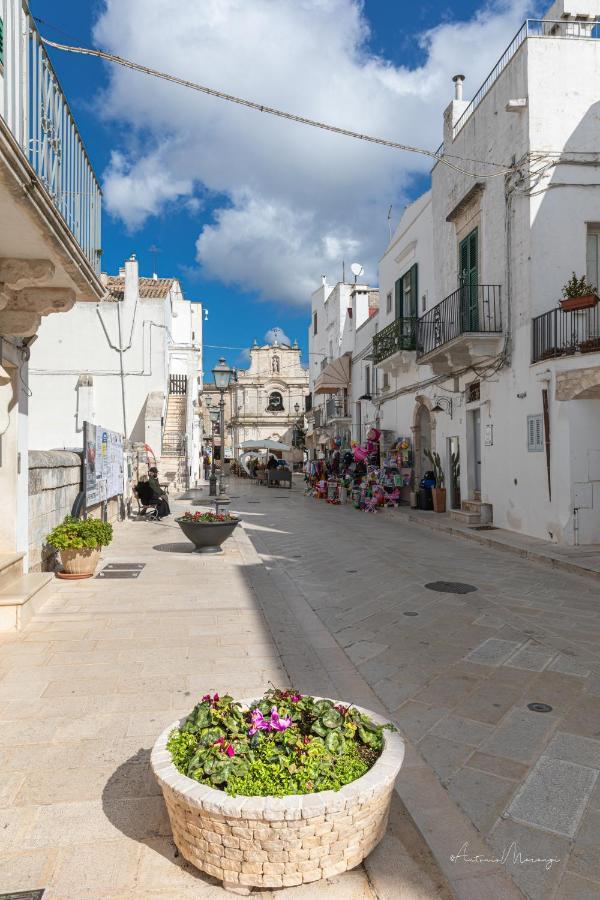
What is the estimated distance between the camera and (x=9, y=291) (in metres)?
5.28

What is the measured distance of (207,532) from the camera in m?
9.86

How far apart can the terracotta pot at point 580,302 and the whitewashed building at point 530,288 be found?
551 mm

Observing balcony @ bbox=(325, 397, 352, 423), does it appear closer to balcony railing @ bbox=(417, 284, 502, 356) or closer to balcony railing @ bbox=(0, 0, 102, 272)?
balcony railing @ bbox=(417, 284, 502, 356)

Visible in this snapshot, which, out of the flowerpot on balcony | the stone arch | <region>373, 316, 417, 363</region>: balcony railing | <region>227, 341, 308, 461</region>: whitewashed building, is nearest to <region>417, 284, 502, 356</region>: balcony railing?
<region>373, 316, 417, 363</region>: balcony railing

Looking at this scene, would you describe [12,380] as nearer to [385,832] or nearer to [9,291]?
[9,291]

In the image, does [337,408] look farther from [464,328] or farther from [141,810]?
[141,810]

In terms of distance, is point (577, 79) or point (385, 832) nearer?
point (385, 832)

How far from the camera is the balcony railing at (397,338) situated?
18.0m

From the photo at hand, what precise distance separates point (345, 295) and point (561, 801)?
3402cm

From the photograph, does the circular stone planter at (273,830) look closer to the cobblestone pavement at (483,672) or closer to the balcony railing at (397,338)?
the cobblestone pavement at (483,672)

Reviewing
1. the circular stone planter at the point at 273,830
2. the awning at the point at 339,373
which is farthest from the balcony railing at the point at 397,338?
the circular stone planter at the point at 273,830

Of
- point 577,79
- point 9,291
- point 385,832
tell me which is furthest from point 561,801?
point 577,79

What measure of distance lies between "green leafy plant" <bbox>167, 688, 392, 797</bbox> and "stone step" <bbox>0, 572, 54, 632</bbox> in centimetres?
343

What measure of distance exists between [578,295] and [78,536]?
29.1 feet
